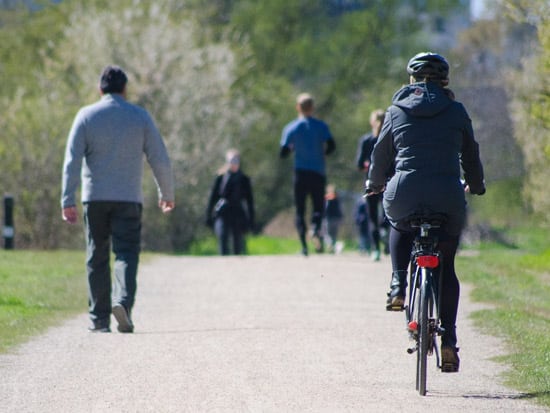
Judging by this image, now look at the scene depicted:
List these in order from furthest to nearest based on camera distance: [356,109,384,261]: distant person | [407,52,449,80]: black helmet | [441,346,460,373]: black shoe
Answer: [356,109,384,261]: distant person, [407,52,449,80]: black helmet, [441,346,460,373]: black shoe

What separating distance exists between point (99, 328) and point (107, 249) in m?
0.63

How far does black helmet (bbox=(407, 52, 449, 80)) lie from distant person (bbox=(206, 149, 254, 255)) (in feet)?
49.1

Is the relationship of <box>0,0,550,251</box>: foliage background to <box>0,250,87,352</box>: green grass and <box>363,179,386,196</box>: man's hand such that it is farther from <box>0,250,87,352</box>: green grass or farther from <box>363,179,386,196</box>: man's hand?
<box>363,179,386,196</box>: man's hand

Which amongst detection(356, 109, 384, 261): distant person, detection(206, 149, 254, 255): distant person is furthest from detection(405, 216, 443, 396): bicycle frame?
detection(206, 149, 254, 255): distant person

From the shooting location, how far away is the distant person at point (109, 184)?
35.9 ft

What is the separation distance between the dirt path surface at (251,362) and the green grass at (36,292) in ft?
0.81

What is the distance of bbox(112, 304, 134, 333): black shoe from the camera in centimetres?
1068

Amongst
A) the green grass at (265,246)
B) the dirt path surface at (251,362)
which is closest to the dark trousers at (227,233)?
the dirt path surface at (251,362)

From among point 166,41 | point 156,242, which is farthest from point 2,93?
point 156,242

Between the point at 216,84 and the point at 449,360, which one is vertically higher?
the point at 216,84

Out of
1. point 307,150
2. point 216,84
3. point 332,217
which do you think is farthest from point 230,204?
point 216,84

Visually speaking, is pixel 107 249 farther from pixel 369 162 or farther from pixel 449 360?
pixel 369 162

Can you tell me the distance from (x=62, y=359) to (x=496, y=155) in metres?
45.6

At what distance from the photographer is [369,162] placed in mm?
17344
